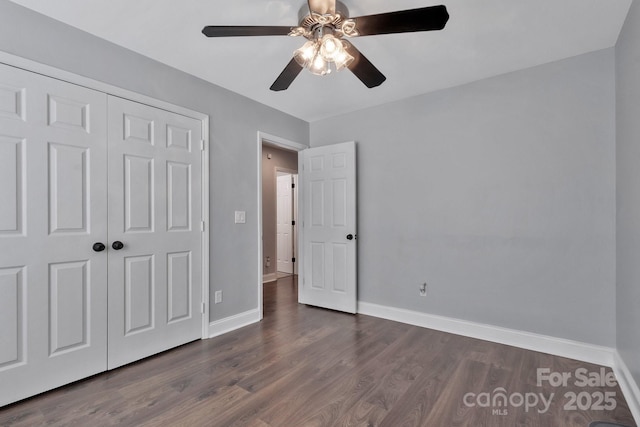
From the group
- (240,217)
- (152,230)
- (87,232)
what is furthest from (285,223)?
(87,232)

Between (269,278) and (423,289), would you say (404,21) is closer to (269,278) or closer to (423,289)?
(423,289)

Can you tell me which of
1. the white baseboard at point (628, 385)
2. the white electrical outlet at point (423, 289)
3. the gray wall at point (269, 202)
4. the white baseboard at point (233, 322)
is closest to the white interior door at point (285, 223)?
the gray wall at point (269, 202)

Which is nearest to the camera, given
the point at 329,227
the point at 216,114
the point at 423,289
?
the point at 216,114

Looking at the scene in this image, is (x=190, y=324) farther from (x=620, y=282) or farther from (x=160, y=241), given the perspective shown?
(x=620, y=282)

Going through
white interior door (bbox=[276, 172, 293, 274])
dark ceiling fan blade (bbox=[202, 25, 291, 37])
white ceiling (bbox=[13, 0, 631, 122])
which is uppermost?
white ceiling (bbox=[13, 0, 631, 122])

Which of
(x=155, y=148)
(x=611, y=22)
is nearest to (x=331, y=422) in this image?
(x=155, y=148)

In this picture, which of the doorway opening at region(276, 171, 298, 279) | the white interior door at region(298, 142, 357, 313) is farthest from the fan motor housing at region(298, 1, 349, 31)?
the doorway opening at region(276, 171, 298, 279)

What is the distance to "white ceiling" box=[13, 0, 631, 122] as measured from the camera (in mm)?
1894

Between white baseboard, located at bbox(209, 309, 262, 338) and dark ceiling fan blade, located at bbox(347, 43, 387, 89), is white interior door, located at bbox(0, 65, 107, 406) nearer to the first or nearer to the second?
white baseboard, located at bbox(209, 309, 262, 338)

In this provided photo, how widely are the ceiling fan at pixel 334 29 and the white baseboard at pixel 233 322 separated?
2408mm

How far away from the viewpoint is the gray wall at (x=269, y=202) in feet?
17.5

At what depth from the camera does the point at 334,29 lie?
176cm

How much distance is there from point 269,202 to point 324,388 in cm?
379

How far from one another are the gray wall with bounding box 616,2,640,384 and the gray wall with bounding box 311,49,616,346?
0.55 feet
